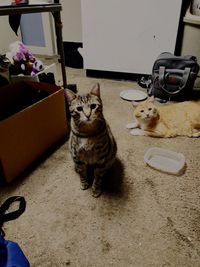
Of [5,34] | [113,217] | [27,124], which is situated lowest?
[113,217]

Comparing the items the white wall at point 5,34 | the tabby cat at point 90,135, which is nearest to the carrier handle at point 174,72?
the tabby cat at point 90,135

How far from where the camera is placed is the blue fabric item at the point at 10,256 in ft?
2.27

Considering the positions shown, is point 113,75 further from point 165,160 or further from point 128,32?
point 165,160

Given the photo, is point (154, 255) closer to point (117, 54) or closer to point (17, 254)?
point (17, 254)

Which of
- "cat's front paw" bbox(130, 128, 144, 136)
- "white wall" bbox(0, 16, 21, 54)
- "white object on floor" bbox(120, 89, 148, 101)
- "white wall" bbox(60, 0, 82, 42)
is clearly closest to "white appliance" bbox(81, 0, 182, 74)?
"white object on floor" bbox(120, 89, 148, 101)

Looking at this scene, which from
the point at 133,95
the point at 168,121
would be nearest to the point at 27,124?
the point at 168,121

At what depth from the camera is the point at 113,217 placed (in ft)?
3.08

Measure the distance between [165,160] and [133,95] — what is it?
844 millimetres

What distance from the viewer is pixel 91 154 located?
0.97 meters

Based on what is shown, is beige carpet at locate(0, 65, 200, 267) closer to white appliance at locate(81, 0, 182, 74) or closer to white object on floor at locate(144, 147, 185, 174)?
white object on floor at locate(144, 147, 185, 174)

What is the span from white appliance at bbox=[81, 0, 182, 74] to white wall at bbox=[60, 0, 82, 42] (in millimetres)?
599

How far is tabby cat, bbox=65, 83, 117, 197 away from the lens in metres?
0.90

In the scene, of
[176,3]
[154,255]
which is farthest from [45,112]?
[176,3]

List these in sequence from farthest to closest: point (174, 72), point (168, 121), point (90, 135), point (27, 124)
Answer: point (174, 72)
point (168, 121)
point (27, 124)
point (90, 135)
